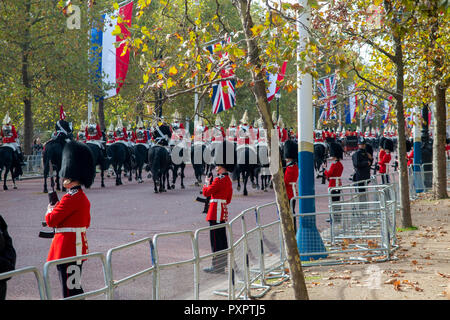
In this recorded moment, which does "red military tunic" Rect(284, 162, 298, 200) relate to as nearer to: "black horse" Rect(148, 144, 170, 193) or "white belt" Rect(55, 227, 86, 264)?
"white belt" Rect(55, 227, 86, 264)

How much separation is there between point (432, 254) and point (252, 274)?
3.33 meters

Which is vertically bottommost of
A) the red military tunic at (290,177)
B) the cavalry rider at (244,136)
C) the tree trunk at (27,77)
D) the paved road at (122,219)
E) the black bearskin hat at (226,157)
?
the paved road at (122,219)

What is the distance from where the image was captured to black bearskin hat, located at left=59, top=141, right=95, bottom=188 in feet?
20.6

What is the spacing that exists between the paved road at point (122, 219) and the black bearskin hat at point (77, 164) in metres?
0.96

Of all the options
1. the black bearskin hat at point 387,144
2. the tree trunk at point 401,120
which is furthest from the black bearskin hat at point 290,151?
the black bearskin hat at point 387,144

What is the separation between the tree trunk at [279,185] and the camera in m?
5.50

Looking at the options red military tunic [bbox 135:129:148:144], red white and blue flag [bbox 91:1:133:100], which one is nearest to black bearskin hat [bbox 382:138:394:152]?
red white and blue flag [bbox 91:1:133:100]

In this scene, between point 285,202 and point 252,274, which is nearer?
point 285,202

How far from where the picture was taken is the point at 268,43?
5.73 metres

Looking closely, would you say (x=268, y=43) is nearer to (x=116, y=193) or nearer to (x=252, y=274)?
(x=252, y=274)

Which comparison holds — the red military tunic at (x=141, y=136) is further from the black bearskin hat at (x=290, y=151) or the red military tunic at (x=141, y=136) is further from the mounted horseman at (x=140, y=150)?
the black bearskin hat at (x=290, y=151)

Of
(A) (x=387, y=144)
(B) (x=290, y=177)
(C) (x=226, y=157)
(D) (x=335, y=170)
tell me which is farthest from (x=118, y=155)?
(C) (x=226, y=157)

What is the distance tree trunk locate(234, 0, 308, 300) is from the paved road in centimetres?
108
